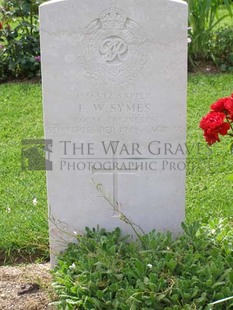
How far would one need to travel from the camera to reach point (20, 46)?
732cm

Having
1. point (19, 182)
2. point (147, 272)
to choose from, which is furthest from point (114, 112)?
point (19, 182)

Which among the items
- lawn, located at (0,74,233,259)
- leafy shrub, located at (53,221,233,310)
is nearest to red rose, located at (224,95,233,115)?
leafy shrub, located at (53,221,233,310)

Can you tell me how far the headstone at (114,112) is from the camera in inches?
125

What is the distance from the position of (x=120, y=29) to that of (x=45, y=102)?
1.80ft

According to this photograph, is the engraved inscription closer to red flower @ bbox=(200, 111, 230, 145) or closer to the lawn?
red flower @ bbox=(200, 111, 230, 145)

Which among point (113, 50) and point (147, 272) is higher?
point (113, 50)

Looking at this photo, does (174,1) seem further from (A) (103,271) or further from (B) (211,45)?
(B) (211,45)

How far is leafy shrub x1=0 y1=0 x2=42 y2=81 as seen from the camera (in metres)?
7.24

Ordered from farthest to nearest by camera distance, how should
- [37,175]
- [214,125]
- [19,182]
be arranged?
[37,175], [19,182], [214,125]

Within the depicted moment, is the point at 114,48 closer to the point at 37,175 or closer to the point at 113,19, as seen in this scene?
the point at 113,19

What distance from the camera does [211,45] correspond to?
7594 mm

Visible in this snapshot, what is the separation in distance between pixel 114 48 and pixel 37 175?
1995 mm

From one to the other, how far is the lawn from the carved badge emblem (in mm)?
1049

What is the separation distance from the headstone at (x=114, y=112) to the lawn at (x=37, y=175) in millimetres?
403
